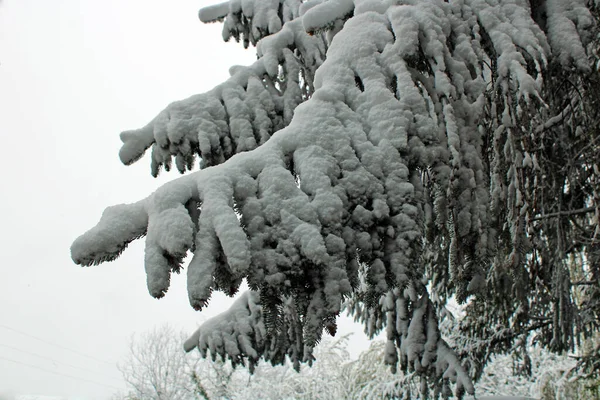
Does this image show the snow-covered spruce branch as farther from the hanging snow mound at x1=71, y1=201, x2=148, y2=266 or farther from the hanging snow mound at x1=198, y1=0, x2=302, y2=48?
the hanging snow mound at x1=71, y1=201, x2=148, y2=266

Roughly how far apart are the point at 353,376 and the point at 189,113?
10937 millimetres

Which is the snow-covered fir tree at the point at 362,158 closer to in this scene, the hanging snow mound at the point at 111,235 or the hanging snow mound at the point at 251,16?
the hanging snow mound at the point at 111,235

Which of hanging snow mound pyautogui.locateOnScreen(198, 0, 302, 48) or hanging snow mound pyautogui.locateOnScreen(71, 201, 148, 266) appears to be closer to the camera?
hanging snow mound pyautogui.locateOnScreen(71, 201, 148, 266)

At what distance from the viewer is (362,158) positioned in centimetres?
184

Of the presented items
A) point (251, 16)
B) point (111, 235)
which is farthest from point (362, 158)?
point (251, 16)

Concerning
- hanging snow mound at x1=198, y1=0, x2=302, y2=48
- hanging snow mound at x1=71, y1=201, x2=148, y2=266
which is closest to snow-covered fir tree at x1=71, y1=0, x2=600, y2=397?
hanging snow mound at x1=71, y1=201, x2=148, y2=266

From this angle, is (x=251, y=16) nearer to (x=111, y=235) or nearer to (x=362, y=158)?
(x=362, y=158)

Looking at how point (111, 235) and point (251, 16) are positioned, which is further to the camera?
point (251, 16)

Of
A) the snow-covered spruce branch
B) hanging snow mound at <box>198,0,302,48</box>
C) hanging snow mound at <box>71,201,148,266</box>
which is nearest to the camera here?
hanging snow mound at <box>71,201,148,266</box>

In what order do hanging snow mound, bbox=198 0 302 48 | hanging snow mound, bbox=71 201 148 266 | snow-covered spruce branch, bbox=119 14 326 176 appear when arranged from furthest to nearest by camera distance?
hanging snow mound, bbox=198 0 302 48 < snow-covered spruce branch, bbox=119 14 326 176 < hanging snow mound, bbox=71 201 148 266

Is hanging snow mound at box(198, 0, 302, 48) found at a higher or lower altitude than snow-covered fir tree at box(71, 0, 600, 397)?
higher

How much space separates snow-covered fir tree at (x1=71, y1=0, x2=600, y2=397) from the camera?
158cm

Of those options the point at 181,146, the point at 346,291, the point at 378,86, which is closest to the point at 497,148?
the point at 378,86

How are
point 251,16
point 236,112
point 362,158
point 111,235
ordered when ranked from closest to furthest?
point 111,235 < point 362,158 < point 236,112 < point 251,16
